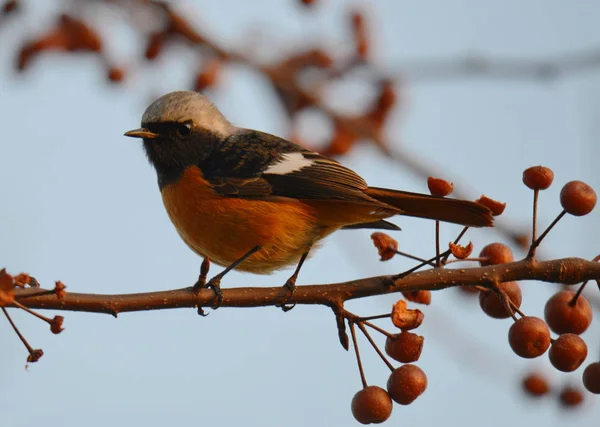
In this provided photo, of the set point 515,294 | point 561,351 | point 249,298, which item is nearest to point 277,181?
point 249,298

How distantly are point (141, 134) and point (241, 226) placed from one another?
818mm

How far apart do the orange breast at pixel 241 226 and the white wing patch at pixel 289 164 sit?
211 millimetres

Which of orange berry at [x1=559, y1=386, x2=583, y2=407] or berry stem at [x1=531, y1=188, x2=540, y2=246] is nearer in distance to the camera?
berry stem at [x1=531, y1=188, x2=540, y2=246]

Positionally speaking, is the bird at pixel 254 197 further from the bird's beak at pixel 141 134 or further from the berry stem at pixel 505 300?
the berry stem at pixel 505 300

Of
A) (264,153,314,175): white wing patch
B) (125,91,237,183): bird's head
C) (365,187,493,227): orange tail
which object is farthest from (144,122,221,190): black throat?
(365,187,493,227): orange tail

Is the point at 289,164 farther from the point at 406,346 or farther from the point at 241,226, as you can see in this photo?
the point at 406,346

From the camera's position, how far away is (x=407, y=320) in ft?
9.54

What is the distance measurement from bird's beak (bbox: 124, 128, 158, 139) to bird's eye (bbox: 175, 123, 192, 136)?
13 cm

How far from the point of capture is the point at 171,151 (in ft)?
14.8

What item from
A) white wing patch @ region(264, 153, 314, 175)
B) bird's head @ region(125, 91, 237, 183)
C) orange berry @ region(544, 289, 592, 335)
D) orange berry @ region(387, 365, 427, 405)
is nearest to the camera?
orange berry @ region(387, 365, 427, 405)

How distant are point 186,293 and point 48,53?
9.40 ft

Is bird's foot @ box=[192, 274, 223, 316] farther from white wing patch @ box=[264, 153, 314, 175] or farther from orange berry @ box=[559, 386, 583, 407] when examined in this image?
orange berry @ box=[559, 386, 583, 407]

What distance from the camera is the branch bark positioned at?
280cm

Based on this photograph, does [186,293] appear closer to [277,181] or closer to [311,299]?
[311,299]
